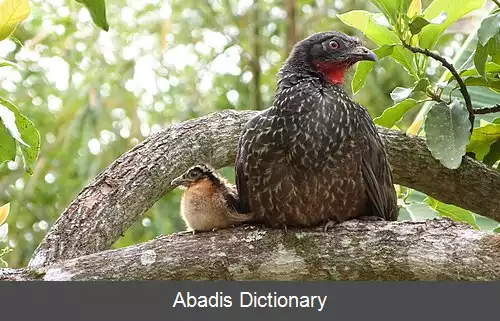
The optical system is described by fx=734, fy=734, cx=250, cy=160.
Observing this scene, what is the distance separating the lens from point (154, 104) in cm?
385

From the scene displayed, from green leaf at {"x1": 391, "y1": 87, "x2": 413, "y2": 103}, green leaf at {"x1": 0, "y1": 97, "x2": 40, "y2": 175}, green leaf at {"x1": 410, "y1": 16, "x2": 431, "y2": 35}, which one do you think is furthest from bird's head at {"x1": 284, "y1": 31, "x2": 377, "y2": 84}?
green leaf at {"x1": 0, "y1": 97, "x2": 40, "y2": 175}

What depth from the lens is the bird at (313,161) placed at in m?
1.95

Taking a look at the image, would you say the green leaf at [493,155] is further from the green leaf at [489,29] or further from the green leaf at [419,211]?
the green leaf at [489,29]

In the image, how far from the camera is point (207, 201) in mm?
2025

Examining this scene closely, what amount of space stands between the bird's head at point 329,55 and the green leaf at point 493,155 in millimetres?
515

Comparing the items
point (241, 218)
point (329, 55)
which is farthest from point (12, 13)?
point (329, 55)

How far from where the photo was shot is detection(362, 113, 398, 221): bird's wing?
6.59 feet

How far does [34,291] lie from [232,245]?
1.60ft

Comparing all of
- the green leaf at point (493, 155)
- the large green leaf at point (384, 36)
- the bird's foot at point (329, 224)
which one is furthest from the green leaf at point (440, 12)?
the bird's foot at point (329, 224)

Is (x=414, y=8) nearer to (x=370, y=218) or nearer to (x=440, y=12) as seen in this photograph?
(x=440, y=12)

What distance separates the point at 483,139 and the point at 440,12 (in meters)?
0.44

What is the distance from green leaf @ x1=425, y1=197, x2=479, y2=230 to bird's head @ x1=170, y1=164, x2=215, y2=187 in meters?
0.75

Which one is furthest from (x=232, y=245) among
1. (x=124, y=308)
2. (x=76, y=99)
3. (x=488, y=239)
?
(x=76, y=99)

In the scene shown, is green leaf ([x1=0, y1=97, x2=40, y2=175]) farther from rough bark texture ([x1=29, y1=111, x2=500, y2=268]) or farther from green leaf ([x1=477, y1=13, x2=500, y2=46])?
green leaf ([x1=477, y1=13, x2=500, y2=46])
